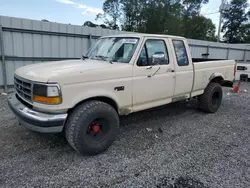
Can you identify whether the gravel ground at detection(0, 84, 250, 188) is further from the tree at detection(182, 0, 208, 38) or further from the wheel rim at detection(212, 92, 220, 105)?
the tree at detection(182, 0, 208, 38)

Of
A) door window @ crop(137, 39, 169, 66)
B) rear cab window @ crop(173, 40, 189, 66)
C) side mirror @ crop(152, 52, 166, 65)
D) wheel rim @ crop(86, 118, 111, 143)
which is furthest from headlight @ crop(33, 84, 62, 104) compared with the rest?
rear cab window @ crop(173, 40, 189, 66)

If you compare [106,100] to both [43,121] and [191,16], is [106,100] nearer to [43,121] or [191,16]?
[43,121]

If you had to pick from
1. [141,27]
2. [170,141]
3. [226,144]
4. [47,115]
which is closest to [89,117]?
[47,115]

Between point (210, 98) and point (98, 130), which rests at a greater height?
point (210, 98)

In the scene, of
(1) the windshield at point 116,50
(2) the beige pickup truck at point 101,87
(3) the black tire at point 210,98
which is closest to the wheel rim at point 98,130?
(2) the beige pickup truck at point 101,87

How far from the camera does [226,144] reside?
11.9 ft

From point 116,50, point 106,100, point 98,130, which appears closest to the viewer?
point 98,130

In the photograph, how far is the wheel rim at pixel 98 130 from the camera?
10.0ft

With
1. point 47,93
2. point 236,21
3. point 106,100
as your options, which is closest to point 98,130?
point 106,100

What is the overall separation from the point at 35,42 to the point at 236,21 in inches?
2061

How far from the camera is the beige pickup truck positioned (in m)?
2.68

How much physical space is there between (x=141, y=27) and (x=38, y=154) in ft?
124

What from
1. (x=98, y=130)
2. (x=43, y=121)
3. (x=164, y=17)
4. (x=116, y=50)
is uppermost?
(x=164, y=17)

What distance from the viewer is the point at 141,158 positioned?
306 centimetres
